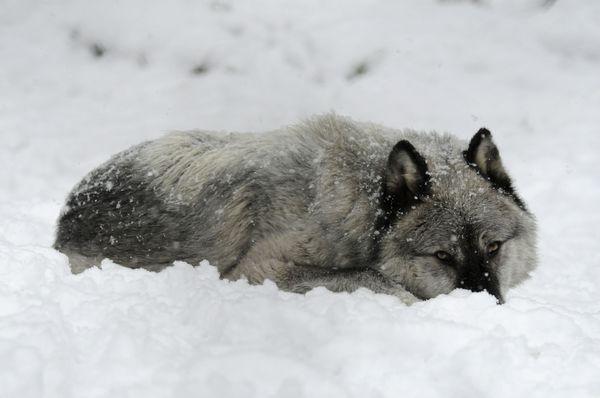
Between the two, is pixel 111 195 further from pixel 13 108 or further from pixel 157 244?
pixel 13 108

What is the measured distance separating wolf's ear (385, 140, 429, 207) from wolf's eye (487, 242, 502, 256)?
0.54 metres

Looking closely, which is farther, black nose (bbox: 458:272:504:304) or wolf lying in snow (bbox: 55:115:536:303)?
wolf lying in snow (bbox: 55:115:536:303)

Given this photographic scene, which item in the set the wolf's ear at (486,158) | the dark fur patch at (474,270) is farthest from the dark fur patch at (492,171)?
the dark fur patch at (474,270)

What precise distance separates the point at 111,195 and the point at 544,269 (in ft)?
12.2

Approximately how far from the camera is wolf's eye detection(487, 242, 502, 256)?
4.25m

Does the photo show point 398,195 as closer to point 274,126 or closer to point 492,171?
point 492,171

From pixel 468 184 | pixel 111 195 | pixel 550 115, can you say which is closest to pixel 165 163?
pixel 111 195

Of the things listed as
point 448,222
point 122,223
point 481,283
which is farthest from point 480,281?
point 122,223

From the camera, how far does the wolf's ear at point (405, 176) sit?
4.14 metres

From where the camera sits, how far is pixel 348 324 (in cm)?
328

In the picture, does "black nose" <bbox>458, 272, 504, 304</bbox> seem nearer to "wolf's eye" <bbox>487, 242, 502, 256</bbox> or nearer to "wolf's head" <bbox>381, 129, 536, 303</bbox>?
"wolf's head" <bbox>381, 129, 536, 303</bbox>

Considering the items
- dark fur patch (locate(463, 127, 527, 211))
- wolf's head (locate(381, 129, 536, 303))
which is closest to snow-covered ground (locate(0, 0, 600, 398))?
wolf's head (locate(381, 129, 536, 303))

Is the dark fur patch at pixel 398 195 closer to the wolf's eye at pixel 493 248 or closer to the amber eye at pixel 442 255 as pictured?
the amber eye at pixel 442 255

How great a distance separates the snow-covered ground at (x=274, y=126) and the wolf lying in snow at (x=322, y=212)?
1.47 ft
